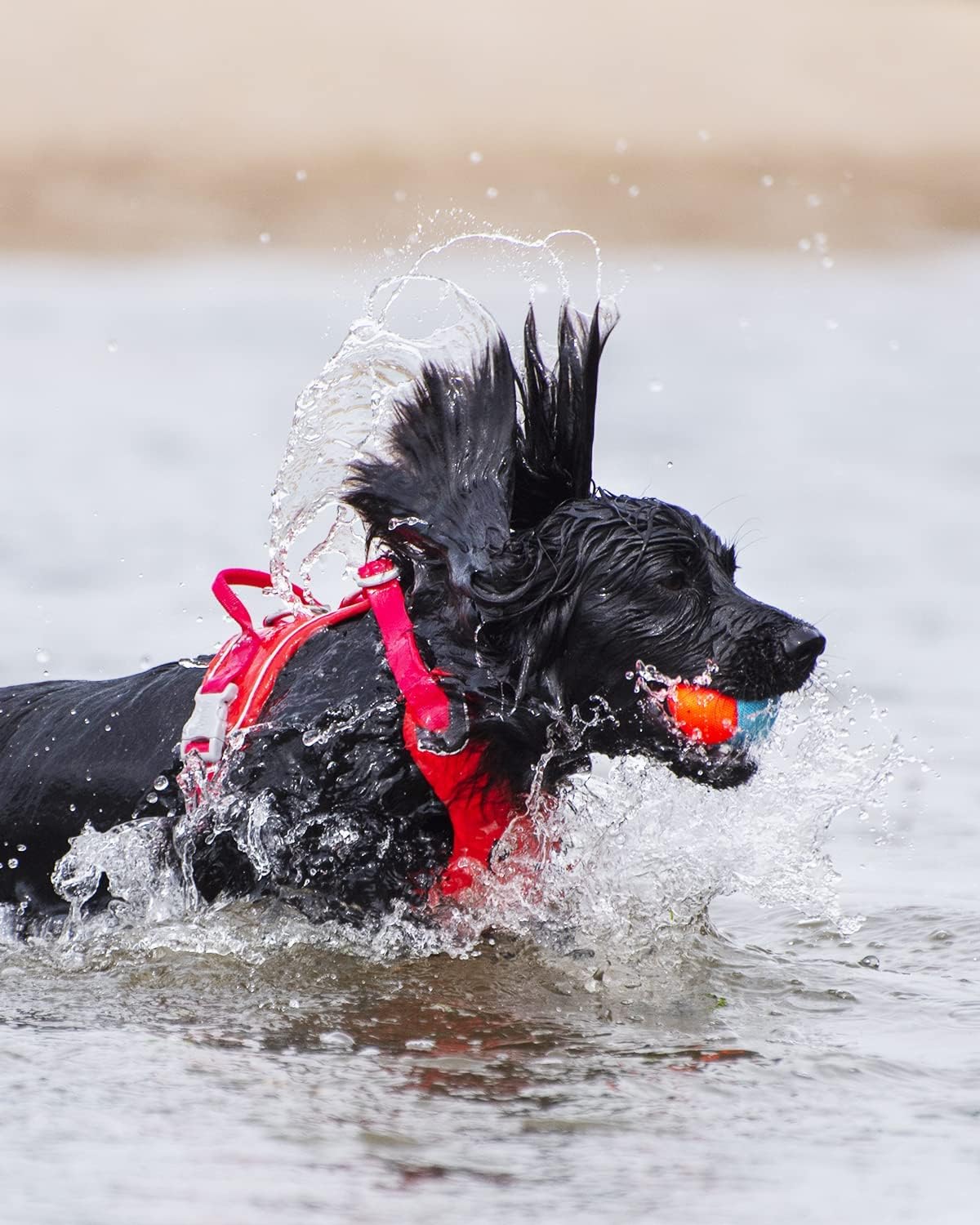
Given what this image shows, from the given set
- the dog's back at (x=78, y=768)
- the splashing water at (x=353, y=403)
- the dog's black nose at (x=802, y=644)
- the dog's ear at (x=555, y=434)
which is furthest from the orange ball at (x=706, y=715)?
the dog's back at (x=78, y=768)

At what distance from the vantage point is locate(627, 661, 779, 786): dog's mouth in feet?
13.1

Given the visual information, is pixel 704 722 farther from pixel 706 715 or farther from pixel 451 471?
pixel 451 471

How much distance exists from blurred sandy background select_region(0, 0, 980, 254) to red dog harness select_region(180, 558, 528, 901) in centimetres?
1269

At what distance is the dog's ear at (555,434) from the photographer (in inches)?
174

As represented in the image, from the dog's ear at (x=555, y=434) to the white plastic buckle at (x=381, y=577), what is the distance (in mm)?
317

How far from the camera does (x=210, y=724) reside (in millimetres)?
4262

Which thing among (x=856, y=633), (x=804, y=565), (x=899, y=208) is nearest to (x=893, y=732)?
(x=856, y=633)

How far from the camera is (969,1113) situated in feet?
11.4

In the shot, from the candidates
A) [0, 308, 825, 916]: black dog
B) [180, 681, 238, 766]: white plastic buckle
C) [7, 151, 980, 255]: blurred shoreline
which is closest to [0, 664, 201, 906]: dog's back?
[0, 308, 825, 916]: black dog

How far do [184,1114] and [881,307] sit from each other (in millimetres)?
12583

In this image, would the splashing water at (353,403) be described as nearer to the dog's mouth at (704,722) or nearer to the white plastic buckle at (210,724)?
the white plastic buckle at (210,724)

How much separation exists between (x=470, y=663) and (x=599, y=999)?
2.59 ft

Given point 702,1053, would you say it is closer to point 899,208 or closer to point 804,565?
point 804,565

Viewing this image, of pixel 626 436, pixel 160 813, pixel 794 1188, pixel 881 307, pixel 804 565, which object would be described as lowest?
pixel 794 1188
